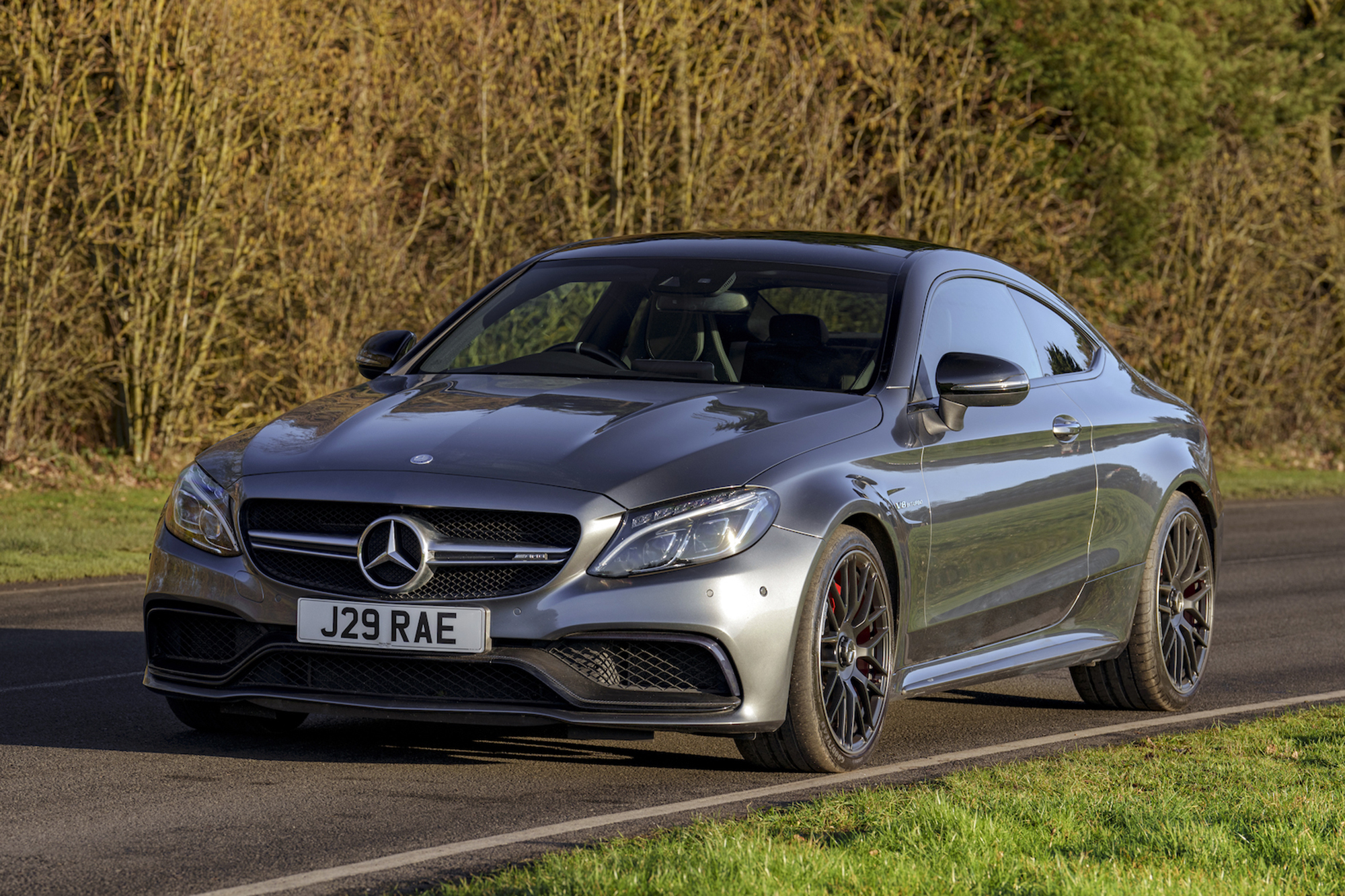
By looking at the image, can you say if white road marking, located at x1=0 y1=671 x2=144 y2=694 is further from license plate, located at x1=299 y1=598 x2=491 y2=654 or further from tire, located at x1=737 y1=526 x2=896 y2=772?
tire, located at x1=737 y1=526 x2=896 y2=772

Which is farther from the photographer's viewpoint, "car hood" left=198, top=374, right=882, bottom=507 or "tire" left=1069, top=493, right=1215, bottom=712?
"tire" left=1069, top=493, right=1215, bottom=712

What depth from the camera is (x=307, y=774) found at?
6008 millimetres

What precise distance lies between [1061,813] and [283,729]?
287cm

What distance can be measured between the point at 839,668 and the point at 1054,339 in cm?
249

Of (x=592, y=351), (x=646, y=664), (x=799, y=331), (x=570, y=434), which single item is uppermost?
(x=799, y=331)

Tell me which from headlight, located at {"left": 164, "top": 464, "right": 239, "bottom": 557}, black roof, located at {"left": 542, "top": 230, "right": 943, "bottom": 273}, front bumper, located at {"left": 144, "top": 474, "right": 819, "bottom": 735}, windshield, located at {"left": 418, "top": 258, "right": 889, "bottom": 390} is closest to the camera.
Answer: front bumper, located at {"left": 144, "top": 474, "right": 819, "bottom": 735}

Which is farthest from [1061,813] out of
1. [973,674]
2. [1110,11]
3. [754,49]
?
[1110,11]

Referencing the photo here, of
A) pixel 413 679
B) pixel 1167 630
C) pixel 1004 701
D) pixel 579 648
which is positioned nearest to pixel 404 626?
pixel 413 679

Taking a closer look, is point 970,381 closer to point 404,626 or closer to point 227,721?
point 404,626

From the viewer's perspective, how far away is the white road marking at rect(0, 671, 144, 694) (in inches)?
305

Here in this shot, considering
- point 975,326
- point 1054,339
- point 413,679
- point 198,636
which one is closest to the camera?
point 413,679

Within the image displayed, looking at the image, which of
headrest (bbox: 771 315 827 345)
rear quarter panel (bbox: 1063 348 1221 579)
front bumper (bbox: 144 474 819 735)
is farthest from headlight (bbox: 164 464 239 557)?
rear quarter panel (bbox: 1063 348 1221 579)

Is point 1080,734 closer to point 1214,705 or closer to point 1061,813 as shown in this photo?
point 1214,705

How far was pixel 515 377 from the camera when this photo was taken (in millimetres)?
6891
